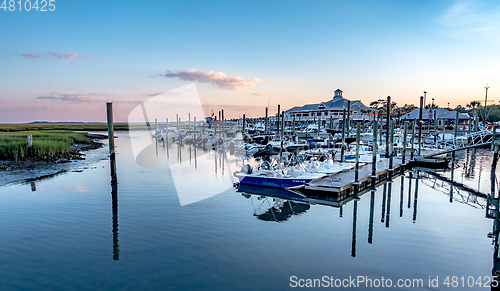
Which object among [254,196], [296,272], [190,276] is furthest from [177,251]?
[254,196]

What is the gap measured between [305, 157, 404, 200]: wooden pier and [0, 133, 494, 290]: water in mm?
892

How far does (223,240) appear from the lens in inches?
408

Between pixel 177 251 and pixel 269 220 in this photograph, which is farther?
pixel 269 220

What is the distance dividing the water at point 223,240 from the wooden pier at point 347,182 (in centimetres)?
89

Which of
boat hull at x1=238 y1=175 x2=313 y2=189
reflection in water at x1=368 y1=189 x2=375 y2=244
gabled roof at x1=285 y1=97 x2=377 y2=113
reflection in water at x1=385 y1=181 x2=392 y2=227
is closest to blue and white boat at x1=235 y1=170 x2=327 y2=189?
boat hull at x1=238 y1=175 x2=313 y2=189

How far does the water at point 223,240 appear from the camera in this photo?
802 cm

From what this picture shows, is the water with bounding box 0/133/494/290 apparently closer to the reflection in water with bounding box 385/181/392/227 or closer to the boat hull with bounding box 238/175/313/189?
the reflection in water with bounding box 385/181/392/227

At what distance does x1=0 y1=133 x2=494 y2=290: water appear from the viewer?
8.02m

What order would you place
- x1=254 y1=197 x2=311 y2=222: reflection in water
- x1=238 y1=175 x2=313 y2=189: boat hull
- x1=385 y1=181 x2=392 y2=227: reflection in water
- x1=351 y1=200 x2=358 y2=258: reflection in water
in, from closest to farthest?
x1=351 y1=200 x2=358 y2=258: reflection in water → x1=385 y1=181 x2=392 y2=227: reflection in water → x1=254 y1=197 x2=311 y2=222: reflection in water → x1=238 y1=175 x2=313 y2=189: boat hull

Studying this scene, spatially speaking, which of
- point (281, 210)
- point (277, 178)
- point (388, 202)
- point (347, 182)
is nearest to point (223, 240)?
point (281, 210)

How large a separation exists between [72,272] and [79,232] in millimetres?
3177

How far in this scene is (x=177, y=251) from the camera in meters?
9.32

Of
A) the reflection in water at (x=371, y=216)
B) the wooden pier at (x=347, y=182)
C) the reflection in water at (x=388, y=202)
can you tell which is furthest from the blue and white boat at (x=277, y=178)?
the reflection in water at (x=388, y=202)

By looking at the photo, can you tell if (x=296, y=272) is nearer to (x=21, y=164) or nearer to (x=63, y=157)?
(x=21, y=164)
